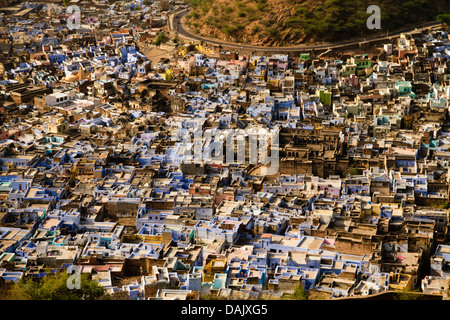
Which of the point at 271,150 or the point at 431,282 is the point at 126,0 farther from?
the point at 431,282

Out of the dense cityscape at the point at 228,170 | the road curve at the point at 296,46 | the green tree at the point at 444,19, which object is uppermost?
the green tree at the point at 444,19

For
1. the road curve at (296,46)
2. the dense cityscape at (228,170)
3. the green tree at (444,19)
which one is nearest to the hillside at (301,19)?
the road curve at (296,46)

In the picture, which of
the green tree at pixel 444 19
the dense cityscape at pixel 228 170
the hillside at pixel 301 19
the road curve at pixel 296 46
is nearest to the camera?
the dense cityscape at pixel 228 170

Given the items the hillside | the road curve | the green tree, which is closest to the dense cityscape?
the road curve

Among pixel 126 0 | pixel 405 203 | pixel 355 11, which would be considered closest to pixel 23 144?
pixel 405 203

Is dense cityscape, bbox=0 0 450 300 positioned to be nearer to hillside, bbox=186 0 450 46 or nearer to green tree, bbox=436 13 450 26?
hillside, bbox=186 0 450 46

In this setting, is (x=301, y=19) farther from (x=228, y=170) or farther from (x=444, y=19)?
(x=228, y=170)

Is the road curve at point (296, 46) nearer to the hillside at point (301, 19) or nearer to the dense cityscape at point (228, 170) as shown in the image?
the dense cityscape at point (228, 170)
